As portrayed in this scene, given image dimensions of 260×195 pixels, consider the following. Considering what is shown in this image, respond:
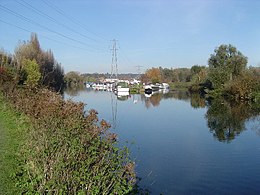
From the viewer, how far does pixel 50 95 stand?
15477 mm

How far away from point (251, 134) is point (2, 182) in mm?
16710

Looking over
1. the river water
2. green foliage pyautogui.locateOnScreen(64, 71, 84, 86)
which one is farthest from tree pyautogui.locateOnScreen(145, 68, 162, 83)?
the river water

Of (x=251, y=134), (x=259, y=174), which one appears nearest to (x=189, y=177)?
(x=259, y=174)

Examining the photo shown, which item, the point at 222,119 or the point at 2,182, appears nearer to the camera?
the point at 2,182

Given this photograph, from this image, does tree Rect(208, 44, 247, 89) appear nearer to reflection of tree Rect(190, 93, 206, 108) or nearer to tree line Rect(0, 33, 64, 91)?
reflection of tree Rect(190, 93, 206, 108)

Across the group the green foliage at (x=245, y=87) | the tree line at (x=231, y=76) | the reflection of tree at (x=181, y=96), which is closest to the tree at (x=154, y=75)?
the tree line at (x=231, y=76)

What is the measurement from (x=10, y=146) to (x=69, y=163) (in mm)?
3404

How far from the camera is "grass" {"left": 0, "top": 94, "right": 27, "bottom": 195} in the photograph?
6.73 meters

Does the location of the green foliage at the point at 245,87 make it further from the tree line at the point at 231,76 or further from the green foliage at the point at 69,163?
the green foliage at the point at 69,163

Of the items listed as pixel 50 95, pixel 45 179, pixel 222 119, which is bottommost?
pixel 222 119

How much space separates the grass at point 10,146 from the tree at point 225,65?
46.0 metres

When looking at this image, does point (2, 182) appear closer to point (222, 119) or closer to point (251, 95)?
point (222, 119)

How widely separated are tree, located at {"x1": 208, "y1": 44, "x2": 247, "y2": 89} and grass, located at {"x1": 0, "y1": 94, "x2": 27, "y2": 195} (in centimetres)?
4599

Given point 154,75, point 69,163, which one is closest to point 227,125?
point 69,163
